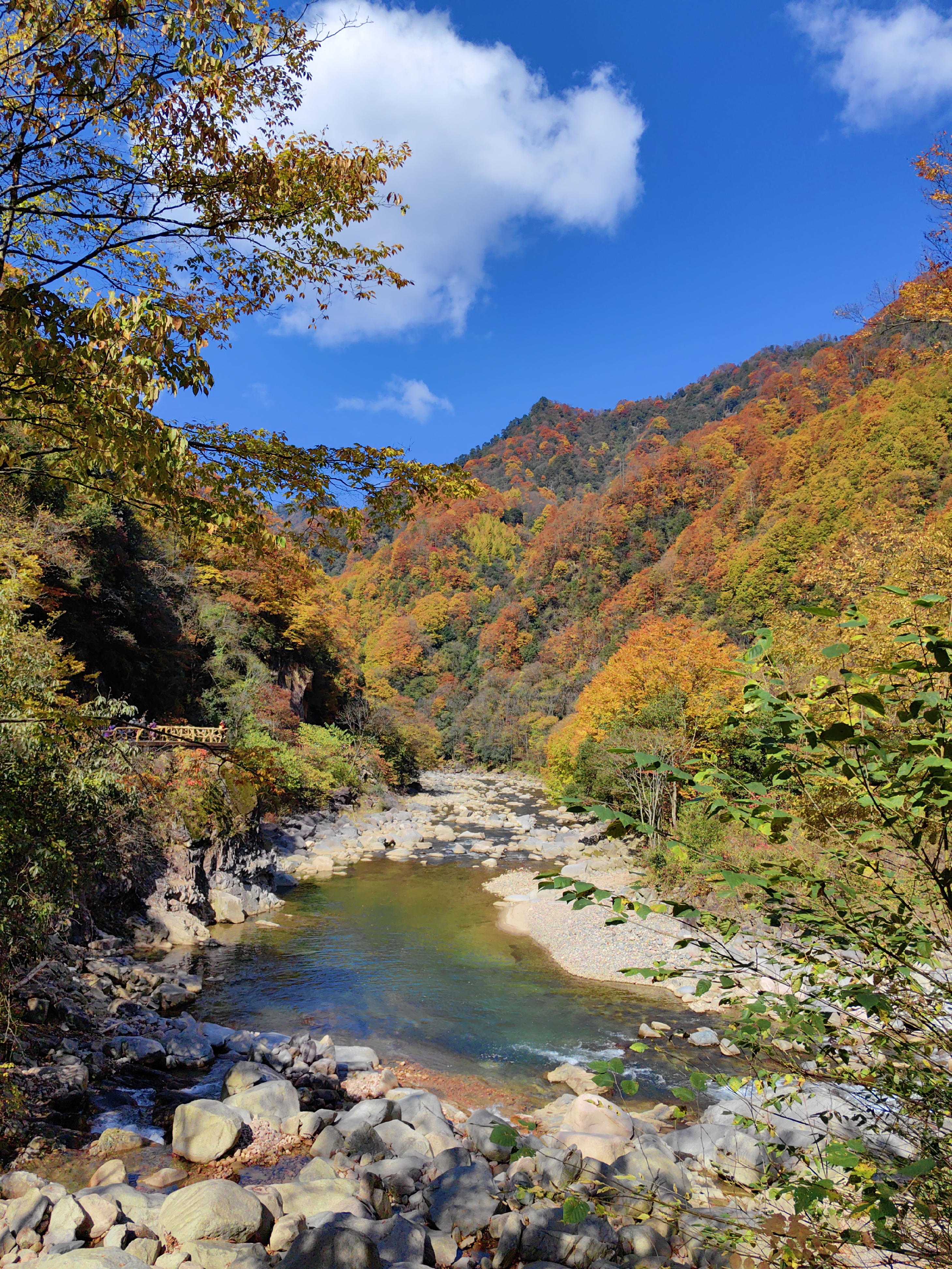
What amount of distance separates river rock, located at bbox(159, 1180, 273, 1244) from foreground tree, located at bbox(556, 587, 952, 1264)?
4248 mm

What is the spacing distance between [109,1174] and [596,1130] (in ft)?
14.5

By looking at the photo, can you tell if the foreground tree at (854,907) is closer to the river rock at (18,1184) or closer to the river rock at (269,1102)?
the river rock at (18,1184)

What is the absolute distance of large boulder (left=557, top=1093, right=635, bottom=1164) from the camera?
6391 mm

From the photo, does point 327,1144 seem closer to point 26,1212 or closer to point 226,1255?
point 226,1255

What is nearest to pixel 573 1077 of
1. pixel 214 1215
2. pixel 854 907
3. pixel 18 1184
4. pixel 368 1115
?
pixel 368 1115

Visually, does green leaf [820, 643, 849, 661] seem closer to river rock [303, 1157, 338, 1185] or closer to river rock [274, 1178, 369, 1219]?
river rock [274, 1178, 369, 1219]

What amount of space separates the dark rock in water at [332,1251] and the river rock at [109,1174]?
1.95 meters

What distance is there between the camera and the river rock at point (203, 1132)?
5.91 metres

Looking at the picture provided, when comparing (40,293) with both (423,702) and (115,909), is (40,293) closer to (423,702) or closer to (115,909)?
(115,909)

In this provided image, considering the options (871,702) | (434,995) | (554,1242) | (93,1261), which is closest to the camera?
(871,702)

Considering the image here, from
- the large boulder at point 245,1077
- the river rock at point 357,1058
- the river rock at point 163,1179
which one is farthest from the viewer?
the river rock at point 357,1058

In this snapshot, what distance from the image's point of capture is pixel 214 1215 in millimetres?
4652

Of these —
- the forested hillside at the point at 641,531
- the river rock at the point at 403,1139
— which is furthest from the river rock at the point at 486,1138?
the forested hillside at the point at 641,531

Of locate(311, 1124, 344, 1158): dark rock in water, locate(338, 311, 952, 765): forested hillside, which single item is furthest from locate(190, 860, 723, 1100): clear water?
locate(338, 311, 952, 765): forested hillside
